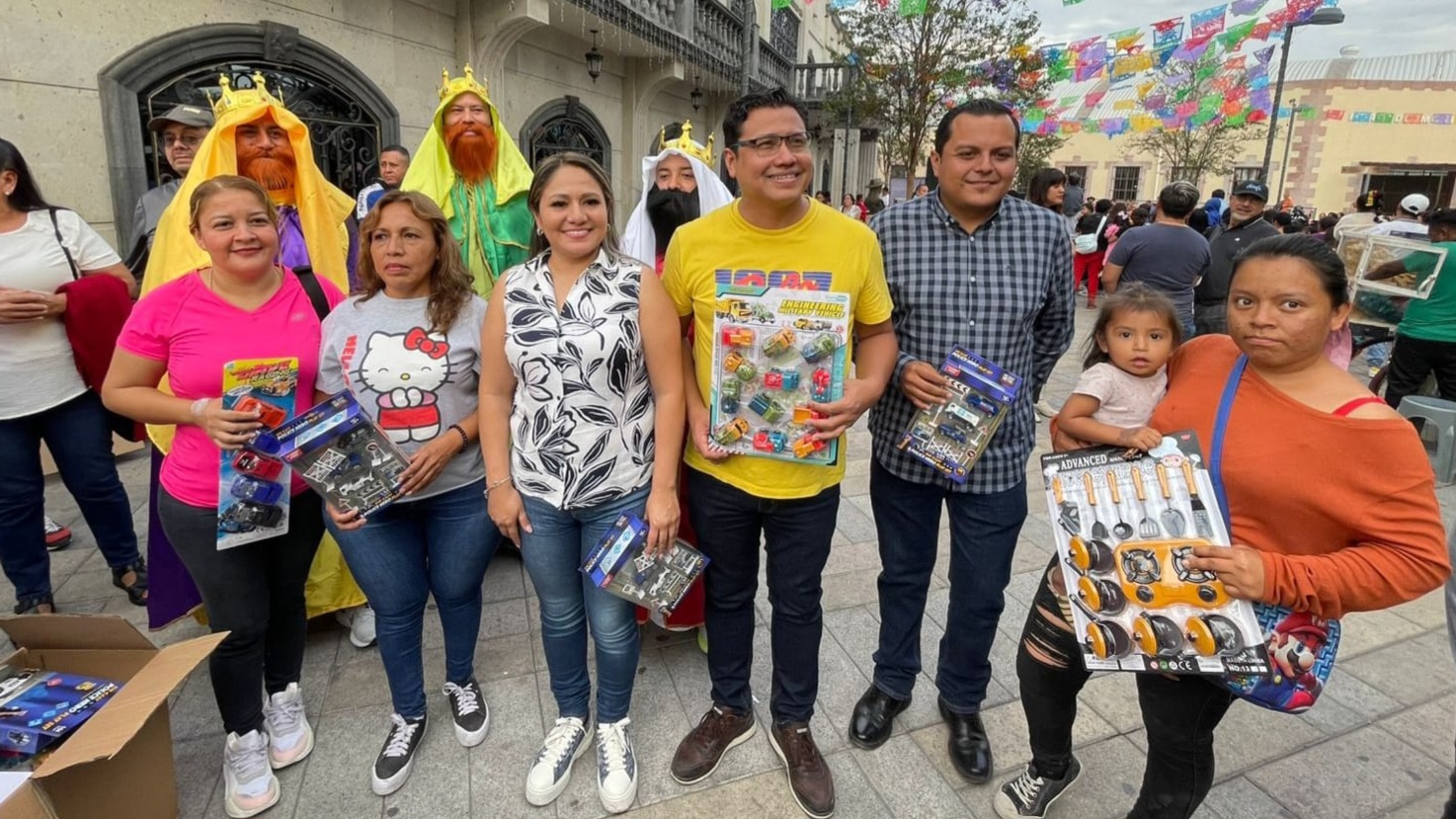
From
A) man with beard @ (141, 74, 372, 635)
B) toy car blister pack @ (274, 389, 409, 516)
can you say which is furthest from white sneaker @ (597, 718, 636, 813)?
man with beard @ (141, 74, 372, 635)

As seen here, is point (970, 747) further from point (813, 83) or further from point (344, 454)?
point (813, 83)

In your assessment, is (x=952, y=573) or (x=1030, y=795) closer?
(x=1030, y=795)

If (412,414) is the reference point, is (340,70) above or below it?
above

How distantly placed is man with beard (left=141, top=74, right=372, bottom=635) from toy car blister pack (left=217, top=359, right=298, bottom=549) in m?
0.69

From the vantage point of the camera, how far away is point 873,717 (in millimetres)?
2436

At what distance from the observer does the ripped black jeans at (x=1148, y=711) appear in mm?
1624

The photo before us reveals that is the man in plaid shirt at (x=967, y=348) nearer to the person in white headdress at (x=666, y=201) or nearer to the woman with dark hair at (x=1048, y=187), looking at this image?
the person in white headdress at (x=666, y=201)

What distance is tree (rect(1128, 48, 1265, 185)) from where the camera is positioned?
22391mm

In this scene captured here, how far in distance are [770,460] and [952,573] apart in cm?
80

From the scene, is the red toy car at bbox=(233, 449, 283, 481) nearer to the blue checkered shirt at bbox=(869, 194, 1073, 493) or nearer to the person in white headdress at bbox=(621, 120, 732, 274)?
the person in white headdress at bbox=(621, 120, 732, 274)

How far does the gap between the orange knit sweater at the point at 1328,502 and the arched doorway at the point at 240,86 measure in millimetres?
5293

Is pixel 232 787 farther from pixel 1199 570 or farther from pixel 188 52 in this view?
pixel 188 52

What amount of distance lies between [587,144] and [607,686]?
9.74 m

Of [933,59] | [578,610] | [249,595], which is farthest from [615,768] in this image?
[933,59]
